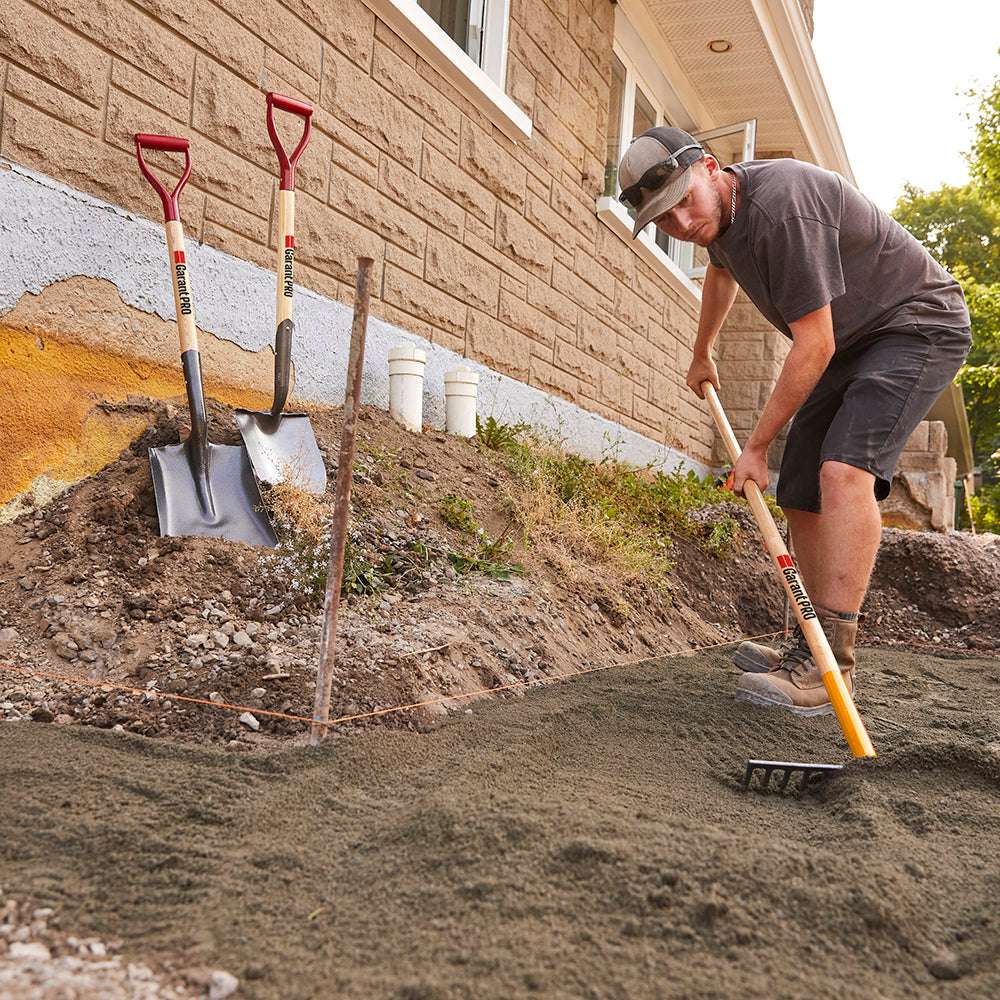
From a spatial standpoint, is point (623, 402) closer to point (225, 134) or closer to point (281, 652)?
point (225, 134)

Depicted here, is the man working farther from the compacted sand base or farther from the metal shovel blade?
the metal shovel blade

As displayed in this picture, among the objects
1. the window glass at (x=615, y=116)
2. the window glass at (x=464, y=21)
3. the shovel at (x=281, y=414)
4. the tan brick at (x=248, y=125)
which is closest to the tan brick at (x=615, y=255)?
the window glass at (x=615, y=116)

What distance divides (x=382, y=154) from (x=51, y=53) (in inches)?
60.3

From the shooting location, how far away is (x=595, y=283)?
596 centimetres

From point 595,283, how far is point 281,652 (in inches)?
170

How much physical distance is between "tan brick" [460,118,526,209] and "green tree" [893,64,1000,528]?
1193 centimetres

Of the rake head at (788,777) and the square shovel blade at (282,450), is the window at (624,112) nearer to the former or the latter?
the square shovel blade at (282,450)

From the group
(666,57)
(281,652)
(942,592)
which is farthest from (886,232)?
(666,57)

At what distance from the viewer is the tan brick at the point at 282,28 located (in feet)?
10.7

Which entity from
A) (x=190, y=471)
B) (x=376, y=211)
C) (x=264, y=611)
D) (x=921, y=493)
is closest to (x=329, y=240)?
(x=376, y=211)

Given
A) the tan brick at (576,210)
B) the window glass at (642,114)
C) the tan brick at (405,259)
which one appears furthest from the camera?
the window glass at (642,114)

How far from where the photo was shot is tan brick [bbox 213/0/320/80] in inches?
128

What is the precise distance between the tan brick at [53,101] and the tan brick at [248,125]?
0.42 meters

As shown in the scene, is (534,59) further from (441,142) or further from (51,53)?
(51,53)
